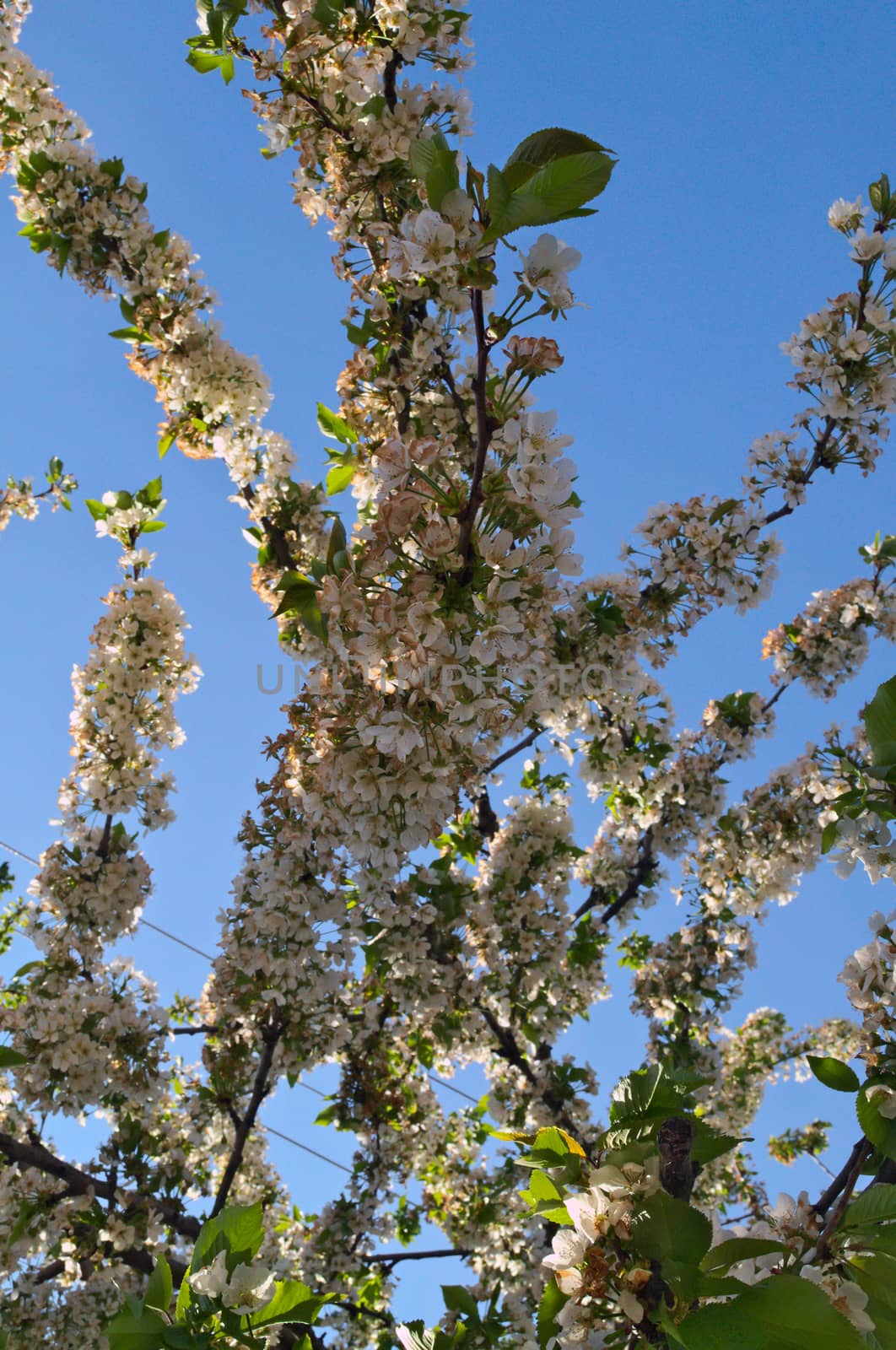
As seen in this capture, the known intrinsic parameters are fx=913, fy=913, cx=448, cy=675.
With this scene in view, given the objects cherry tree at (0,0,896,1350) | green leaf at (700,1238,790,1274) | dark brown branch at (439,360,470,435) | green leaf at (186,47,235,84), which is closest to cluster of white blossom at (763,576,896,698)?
cherry tree at (0,0,896,1350)

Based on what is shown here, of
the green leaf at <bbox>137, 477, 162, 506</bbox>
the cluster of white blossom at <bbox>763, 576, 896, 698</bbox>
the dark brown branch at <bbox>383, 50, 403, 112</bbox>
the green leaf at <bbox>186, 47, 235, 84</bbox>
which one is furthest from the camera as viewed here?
the cluster of white blossom at <bbox>763, 576, 896, 698</bbox>

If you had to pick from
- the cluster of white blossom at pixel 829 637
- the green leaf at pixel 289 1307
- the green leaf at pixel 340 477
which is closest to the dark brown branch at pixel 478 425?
the green leaf at pixel 289 1307

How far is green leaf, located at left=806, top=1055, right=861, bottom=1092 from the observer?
149cm

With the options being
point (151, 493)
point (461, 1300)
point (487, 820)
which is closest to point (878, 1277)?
point (461, 1300)

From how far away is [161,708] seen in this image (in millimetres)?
4551

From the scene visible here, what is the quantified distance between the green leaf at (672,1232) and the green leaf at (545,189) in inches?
54.5

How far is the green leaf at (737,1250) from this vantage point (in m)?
1.23

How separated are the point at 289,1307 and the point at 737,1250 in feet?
2.23

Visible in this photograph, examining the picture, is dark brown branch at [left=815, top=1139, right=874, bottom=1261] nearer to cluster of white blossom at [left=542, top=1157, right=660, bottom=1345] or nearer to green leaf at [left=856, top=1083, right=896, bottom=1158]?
green leaf at [left=856, top=1083, right=896, bottom=1158]

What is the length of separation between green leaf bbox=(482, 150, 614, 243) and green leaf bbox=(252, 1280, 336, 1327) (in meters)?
1.62

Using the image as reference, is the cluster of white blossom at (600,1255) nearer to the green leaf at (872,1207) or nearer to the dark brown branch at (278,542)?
the green leaf at (872,1207)

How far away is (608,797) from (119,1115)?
3.23m

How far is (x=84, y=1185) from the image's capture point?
12.5 ft

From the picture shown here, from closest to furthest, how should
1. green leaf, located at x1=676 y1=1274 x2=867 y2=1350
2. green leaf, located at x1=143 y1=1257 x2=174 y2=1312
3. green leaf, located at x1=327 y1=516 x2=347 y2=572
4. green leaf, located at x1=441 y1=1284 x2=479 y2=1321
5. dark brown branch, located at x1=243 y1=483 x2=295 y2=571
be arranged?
1. green leaf, located at x1=676 y1=1274 x2=867 y2=1350
2. green leaf, located at x1=143 y1=1257 x2=174 y2=1312
3. green leaf, located at x1=327 y1=516 x2=347 y2=572
4. green leaf, located at x1=441 y1=1284 x2=479 y2=1321
5. dark brown branch, located at x1=243 y1=483 x2=295 y2=571
